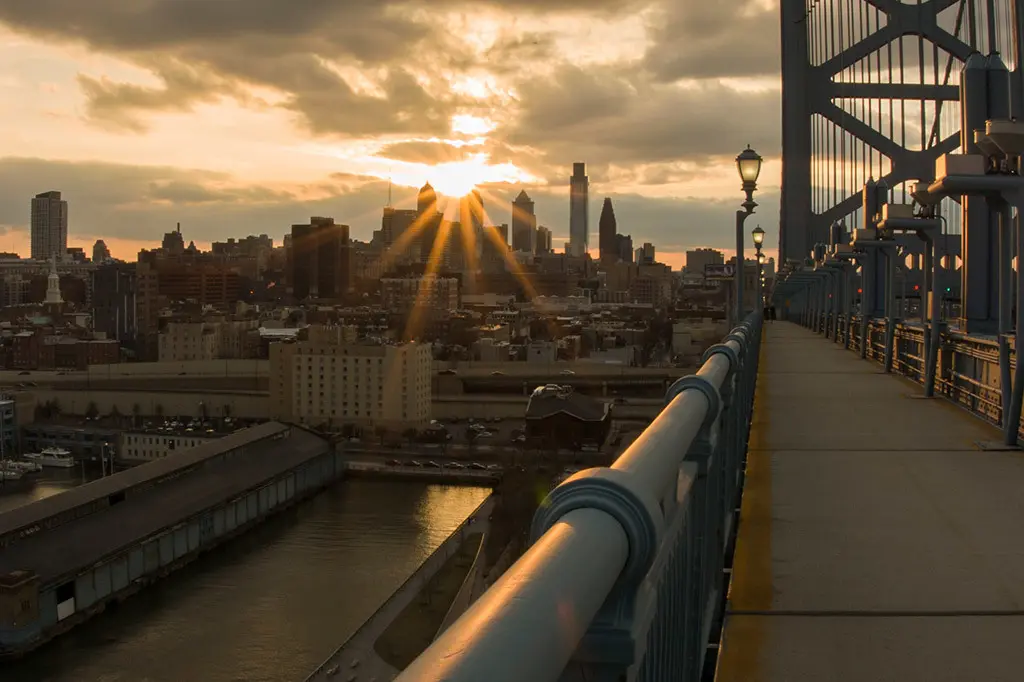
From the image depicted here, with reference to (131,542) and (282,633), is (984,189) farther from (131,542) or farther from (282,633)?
(131,542)

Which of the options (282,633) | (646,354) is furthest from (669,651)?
(646,354)

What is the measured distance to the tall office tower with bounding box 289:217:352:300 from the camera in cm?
11169

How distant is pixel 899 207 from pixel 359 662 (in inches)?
→ 409

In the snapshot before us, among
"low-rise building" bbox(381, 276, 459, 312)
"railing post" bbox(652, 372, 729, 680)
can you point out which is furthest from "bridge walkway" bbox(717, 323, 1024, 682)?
"low-rise building" bbox(381, 276, 459, 312)

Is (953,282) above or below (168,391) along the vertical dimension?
above

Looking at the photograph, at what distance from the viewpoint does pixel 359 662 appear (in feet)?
50.3

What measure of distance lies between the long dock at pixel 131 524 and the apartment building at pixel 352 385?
797cm

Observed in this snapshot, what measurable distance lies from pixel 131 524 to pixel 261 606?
5232 mm

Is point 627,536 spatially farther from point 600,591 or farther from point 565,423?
point 565,423

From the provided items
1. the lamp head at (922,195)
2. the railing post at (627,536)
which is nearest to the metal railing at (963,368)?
the lamp head at (922,195)

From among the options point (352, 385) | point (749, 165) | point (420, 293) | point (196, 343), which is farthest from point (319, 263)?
point (749, 165)

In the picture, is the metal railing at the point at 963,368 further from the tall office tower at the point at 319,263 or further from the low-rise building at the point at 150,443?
the tall office tower at the point at 319,263

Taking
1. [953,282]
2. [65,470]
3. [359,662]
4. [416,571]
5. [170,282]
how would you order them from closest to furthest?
1. [359,662]
2. [953,282]
3. [416,571]
4. [65,470]
5. [170,282]

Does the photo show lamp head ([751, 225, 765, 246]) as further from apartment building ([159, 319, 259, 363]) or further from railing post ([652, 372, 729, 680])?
apartment building ([159, 319, 259, 363])
